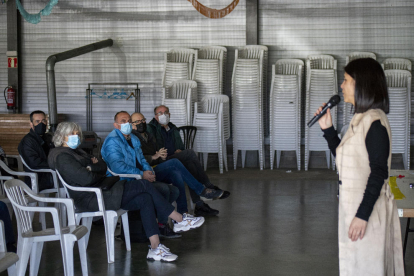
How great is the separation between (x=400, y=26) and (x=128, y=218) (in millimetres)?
7874

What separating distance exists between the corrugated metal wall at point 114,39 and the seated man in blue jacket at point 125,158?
6.07 m

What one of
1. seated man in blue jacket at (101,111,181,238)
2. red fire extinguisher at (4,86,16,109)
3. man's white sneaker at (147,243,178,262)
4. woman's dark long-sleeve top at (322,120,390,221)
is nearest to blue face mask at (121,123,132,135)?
seated man in blue jacket at (101,111,181,238)

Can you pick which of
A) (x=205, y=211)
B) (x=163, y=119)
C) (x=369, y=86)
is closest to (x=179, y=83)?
(x=163, y=119)

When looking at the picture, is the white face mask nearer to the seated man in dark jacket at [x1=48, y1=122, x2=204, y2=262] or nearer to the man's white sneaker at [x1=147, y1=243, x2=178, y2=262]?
the seated man in dark jacket at [x1=48, y1=122, x2=204, y2=262]

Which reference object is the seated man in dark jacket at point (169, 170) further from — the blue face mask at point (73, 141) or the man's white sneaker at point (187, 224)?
the blue face mask at point (73, 141)

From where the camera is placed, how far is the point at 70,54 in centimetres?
995

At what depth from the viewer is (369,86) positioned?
7.02 feet

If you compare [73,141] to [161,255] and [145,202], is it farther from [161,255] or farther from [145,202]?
[161,255]

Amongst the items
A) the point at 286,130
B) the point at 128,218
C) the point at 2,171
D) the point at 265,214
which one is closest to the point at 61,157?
the point at 128,218

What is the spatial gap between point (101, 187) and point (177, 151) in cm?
222

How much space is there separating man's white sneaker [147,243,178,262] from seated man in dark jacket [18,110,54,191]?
1.72m

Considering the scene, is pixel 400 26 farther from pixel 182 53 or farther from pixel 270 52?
pixel 182 53

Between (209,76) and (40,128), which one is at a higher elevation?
(209,76)

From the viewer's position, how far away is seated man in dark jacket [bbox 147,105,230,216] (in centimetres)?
574
